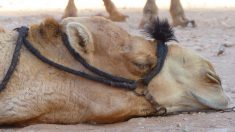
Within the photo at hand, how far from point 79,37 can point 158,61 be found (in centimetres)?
41

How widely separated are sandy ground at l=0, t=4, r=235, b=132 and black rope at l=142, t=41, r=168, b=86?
221mm

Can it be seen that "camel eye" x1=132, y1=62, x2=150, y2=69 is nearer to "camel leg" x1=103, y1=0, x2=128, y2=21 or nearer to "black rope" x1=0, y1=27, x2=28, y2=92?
"black rope" x1=0, y1=27, x2=28, y2=92

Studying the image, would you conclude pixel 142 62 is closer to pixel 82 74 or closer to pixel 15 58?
A: pixel 82 74

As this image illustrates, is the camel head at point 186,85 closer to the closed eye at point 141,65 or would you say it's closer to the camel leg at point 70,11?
the closed eye at point 141,65

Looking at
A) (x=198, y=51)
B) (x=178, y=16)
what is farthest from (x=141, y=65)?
(x=178, y=16)

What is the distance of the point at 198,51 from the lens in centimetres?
698

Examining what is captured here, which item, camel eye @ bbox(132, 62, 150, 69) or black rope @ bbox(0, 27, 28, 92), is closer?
black rope @ bbox(0, 27, 28, 92)

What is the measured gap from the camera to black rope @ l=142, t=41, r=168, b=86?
12.1ft

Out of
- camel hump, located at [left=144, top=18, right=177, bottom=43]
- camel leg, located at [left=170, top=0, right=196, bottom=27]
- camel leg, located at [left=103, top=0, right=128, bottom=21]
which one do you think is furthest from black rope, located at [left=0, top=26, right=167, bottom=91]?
camel leg, located at [left=103, top=0, right=128, bottom=21]

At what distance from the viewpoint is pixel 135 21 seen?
10.2 metres

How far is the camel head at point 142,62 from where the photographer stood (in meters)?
3.66

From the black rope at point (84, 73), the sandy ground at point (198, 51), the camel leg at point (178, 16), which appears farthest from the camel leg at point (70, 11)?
the black rope at point (84, 73)

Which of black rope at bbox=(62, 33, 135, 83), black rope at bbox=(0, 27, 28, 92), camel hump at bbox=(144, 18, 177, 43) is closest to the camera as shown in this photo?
black rope at bbox=(0, 27, 28, 92)

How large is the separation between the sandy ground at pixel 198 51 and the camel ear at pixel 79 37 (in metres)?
0.37
